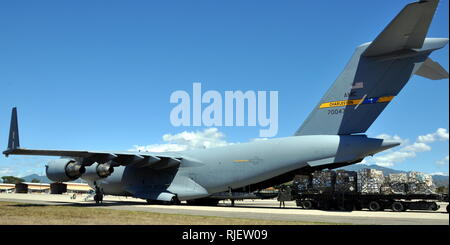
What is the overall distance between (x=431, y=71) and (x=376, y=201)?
6.58 m

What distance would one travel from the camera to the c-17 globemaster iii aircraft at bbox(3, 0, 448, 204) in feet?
51.7

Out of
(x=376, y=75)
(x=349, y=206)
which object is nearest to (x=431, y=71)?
(x=376, y=75)

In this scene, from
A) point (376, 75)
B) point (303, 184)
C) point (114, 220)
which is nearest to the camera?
point (114, 220)

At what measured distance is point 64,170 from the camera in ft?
76.2

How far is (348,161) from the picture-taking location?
17.6 metres

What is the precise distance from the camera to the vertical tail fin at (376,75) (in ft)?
48.6

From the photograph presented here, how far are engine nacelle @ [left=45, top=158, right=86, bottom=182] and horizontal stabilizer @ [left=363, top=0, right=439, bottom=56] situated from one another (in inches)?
630

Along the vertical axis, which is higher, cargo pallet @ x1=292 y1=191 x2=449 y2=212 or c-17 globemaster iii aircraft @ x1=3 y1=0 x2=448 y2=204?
c-17 globemaster iii aircraft @ x1=3 y1=0 x2=448 y2=204

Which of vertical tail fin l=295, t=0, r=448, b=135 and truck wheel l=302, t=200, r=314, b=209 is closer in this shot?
vertical tail fin l=295, t=0, r=448, b=135

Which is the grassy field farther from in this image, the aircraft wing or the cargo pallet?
the cargo pallet

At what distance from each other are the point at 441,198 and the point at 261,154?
866 centimetres

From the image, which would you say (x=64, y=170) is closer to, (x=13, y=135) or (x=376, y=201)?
(x=13, y=135)

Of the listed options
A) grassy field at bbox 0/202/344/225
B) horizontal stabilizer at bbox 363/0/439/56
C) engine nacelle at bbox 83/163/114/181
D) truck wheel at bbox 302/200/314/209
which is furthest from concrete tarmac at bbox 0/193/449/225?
horizontal stabilizer at bbox 363/0/439/56
